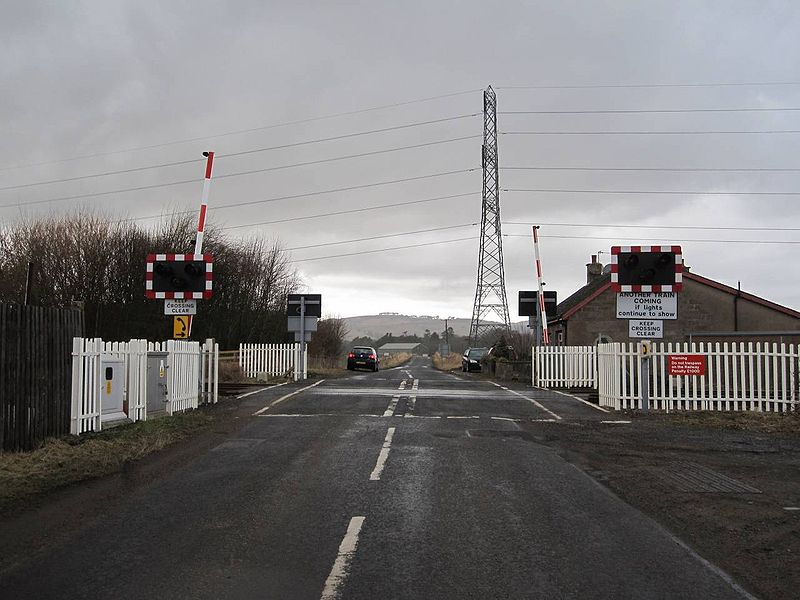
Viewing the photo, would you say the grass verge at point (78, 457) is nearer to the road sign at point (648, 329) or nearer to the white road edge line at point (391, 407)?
the white road edge line at point (391, 407)

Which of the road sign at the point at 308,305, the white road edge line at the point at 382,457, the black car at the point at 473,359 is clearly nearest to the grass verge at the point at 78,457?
the white road edge line at the point at 382,457

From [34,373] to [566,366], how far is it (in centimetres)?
2020

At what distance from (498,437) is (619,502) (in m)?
4.38

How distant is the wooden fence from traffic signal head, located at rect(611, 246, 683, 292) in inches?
453

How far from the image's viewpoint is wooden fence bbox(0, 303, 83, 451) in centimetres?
952

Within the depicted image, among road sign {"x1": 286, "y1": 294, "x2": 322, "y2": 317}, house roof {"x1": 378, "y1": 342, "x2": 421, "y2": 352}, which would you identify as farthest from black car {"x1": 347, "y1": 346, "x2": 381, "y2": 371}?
house roof {"x1": 378, "y1": 342, "x2": 421, "y2": 352}

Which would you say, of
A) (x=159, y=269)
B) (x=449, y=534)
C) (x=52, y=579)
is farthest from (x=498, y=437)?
(x=159, y=269)

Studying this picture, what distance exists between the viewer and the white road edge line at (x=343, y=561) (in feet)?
16.0

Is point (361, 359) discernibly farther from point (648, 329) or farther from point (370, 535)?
point (370, 535)

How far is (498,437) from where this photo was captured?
39.2 feet

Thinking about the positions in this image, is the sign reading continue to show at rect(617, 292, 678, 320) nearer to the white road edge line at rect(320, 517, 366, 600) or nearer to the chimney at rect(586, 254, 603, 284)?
the white road edge line at rect(320, 517, 366, 600)

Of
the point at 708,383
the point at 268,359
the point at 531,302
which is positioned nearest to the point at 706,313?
the point at 531,302

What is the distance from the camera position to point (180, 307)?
1762cm

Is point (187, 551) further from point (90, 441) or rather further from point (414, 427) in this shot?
point (414, 427)
